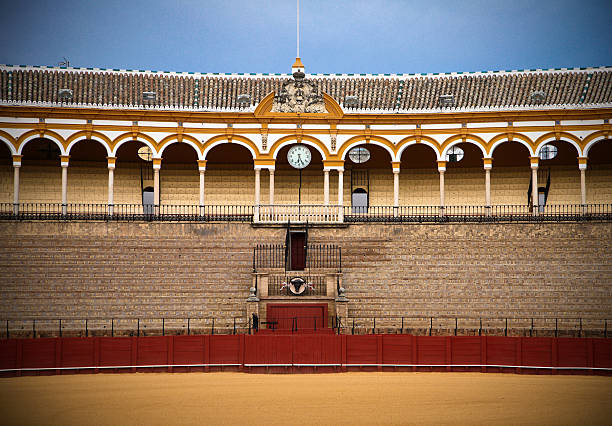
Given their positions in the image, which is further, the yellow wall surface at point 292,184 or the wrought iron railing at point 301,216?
the yellow wall surface at point 292,184

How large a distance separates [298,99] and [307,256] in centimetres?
949

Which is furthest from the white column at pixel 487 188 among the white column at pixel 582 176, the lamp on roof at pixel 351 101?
the lamp on roof at pixel 351 101

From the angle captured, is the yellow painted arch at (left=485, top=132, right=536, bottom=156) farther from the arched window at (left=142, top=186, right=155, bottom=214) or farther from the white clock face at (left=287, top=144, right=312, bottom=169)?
the arched window at (left=142, top=186, right=155, bottom=214)

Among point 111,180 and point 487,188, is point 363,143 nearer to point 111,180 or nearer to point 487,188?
point 487,188

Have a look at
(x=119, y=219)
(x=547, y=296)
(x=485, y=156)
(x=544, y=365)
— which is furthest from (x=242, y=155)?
(x=544, y=365)

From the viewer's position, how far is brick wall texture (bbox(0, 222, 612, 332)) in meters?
29.3

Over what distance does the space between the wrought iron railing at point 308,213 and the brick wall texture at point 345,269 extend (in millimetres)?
942

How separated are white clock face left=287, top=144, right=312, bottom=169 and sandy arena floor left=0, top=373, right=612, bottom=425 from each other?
16.5m

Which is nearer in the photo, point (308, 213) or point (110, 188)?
point (110, 188)

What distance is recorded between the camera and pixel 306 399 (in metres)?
20.1

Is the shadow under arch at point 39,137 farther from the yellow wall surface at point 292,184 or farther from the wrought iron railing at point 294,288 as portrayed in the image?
the wrought iron railing at point 294,288

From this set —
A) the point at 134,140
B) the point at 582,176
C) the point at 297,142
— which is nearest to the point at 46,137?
the point at 134,140

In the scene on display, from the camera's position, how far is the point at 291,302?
1139 inches

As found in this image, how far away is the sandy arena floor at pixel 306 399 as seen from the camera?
17.9 meters
